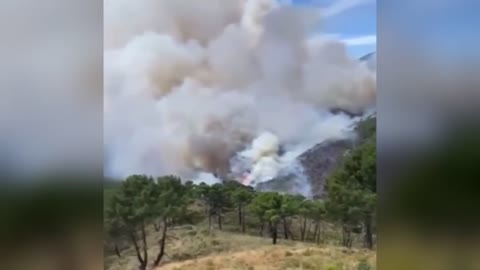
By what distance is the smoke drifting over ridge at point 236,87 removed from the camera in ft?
5.91

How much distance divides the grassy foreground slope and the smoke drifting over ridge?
0.66 feet

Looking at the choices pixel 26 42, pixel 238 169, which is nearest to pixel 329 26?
pixel 238 169

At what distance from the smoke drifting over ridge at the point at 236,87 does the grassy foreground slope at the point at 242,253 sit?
0.20 m

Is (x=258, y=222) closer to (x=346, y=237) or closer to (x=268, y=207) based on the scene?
(x=268, y=207)

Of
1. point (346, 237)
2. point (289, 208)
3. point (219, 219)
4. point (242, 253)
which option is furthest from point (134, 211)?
point (346, 237)

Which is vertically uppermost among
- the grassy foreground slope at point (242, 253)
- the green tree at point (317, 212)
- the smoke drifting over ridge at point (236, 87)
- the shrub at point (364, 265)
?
the smoke drifting over ridge at point (236, 87)

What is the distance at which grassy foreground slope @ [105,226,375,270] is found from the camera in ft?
6.05

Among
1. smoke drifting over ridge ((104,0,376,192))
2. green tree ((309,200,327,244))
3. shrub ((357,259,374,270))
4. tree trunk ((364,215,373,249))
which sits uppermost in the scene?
smoke drifting over ridge ((104,0,376,192))

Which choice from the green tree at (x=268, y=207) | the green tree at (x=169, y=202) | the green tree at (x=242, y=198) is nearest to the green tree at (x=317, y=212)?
the green tree at (x=268, y=207)

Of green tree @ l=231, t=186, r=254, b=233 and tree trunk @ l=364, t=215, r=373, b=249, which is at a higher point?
green tree @ l=231, t=186, r=254, b=233

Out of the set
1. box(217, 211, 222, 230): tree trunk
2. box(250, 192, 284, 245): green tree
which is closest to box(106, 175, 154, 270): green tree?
box(217, 211, 222, 230): tree trunk

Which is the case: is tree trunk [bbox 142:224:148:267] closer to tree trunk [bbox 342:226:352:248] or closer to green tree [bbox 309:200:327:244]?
green tree [bbox 309:200:327:244]

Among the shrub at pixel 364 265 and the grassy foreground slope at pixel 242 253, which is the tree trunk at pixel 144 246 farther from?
the shrub at pixel 364 265

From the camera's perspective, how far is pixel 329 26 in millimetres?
1847
